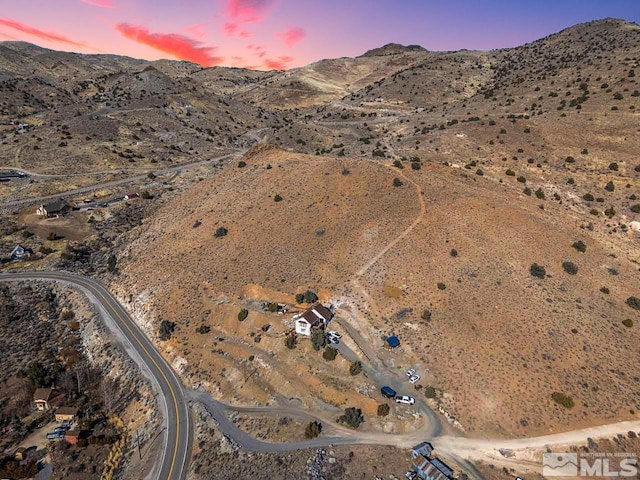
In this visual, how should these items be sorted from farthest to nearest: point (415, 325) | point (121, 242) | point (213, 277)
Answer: point (121, 242) < point (213, 277) < point (415, 325)

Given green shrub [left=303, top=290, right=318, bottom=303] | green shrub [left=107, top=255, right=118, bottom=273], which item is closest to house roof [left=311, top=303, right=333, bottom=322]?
green shrub [left=303, top=290, right=318, bottom=303]

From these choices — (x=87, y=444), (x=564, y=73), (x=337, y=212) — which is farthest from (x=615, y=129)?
(x=87, y=444)

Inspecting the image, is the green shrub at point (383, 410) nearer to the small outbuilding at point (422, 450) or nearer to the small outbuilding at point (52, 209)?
the small outbuilding at point (422, 450)

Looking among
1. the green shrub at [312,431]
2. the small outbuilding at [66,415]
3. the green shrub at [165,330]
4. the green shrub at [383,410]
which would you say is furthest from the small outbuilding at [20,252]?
the green shrub at [383,410]

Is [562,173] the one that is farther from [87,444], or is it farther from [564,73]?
[87,444]

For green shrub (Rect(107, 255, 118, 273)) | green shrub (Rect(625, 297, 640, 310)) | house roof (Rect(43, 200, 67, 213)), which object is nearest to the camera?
green shrub (Rect(625, 297, 640, 310))

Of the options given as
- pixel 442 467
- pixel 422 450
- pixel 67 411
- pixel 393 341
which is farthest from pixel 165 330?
pixel 442 467

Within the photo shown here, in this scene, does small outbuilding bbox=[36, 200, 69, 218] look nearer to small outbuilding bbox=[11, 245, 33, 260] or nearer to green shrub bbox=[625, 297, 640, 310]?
small outbuilding bbox=[11, 245, 33, 260]
